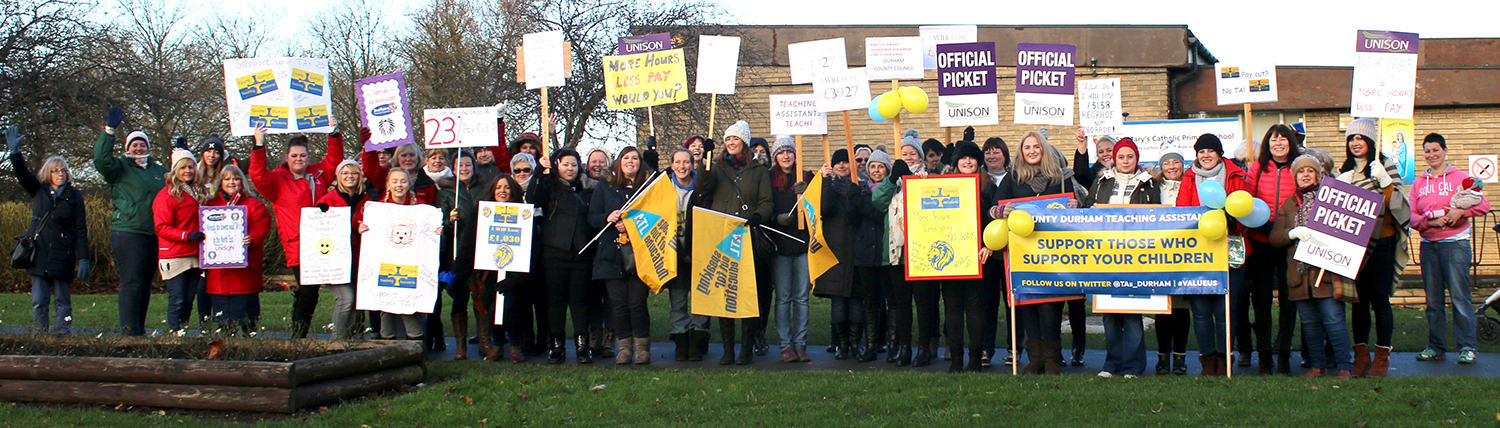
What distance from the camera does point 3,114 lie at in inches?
893

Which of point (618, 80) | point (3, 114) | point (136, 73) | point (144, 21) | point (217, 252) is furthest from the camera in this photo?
point (144, 21)

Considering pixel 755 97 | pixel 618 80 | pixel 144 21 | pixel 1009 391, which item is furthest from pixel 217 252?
pixel 144 21

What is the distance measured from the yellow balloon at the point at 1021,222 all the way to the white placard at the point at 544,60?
4447 millimetres

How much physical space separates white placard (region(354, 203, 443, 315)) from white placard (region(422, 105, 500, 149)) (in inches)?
40.8

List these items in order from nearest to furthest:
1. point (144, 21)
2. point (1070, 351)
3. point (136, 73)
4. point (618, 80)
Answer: point (1070, 351), point (618, 80), point (136, 73), point (144, 21)

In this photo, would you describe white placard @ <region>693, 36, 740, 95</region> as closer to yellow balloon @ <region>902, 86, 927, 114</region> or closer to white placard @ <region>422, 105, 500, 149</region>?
yellow balloon @ <region>902, 86, 927, 114</region>

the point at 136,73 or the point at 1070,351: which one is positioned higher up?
the point at 136,73

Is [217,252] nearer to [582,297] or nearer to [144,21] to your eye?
[582,297]

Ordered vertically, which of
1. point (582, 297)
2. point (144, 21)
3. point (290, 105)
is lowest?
point (582, 297)

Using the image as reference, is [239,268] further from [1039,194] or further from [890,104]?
[1039,194]

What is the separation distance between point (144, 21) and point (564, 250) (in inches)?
1169

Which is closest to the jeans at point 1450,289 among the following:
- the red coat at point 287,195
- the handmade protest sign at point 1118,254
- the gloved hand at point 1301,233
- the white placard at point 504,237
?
the gloved hand at point 1301,233

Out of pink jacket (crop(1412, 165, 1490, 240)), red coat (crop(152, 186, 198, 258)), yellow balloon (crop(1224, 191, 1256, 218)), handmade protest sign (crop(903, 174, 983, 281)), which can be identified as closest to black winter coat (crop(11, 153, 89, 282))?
red coat (crop(152, 186, 198, 258))

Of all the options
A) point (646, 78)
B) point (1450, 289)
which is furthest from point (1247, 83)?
point (646, 78)
